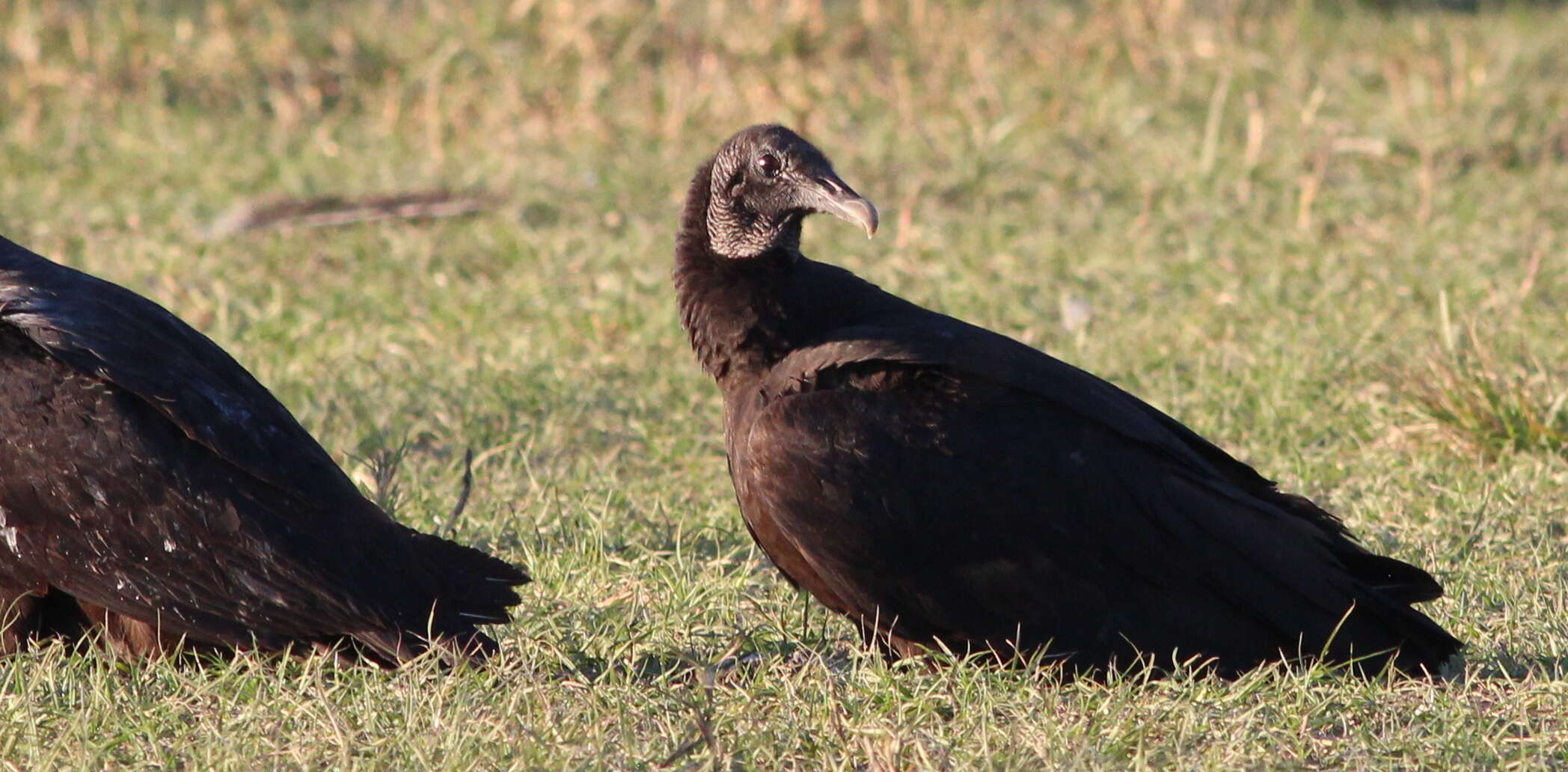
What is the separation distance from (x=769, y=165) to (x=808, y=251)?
2.73 m

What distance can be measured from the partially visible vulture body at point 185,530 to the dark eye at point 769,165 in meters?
0.85

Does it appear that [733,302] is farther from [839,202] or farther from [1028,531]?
[1028,531]

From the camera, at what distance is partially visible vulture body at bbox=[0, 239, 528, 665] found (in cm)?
294

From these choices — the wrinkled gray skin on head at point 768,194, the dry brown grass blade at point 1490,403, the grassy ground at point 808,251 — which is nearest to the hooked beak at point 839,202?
the wrinkled gray skin on head at point 768,194

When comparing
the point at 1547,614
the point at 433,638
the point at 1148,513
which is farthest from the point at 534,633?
the point at 1547,614

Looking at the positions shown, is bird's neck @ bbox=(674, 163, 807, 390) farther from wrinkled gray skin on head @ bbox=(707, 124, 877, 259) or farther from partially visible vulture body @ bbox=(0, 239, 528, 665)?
partially visible vulture body @ bbox=(0, 239, 528, 665)

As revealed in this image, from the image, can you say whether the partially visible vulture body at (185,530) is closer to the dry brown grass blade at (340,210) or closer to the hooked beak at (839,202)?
the hooked beak at (839,202)

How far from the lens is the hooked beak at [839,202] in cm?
328

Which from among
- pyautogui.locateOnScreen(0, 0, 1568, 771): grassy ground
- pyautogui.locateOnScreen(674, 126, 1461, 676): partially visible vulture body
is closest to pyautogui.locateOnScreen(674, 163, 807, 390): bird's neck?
pyautogui.locateOnScreen(674, 126, 1461, 676): partially visible vulture body

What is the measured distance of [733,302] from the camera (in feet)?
10.8

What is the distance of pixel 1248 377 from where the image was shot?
4859 mm

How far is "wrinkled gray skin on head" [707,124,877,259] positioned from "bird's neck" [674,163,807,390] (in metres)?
0.02

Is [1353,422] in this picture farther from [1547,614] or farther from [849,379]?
[849,379]

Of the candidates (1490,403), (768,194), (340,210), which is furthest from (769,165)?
(340,210)
